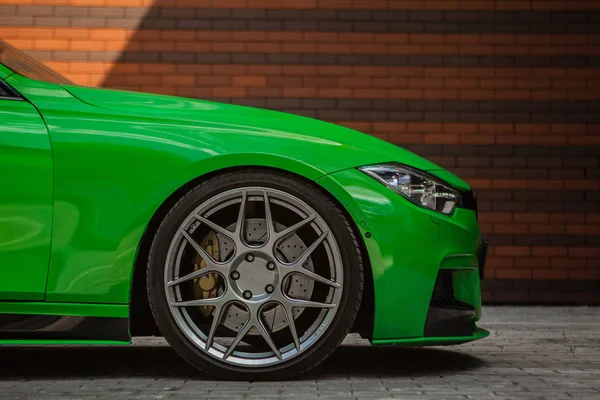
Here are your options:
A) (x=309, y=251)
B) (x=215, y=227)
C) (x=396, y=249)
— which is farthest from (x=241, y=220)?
(x=396, y=249)

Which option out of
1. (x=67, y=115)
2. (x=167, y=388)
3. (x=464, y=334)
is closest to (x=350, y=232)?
(x=464, y=334)

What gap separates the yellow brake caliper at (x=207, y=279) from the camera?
428 centimetres

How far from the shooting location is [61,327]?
4148mm

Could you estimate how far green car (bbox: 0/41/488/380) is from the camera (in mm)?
4129

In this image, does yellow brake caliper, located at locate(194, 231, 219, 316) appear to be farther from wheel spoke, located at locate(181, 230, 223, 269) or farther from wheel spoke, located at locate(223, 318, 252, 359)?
wheel spoke, located at locate(223, 318, 252, 359)

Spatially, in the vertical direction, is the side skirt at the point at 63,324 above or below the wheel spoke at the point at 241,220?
below

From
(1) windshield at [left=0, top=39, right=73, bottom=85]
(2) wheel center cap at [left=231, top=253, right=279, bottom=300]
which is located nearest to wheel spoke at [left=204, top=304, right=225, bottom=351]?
(2) wheel center cap at [left=231, top=253, right=279, bottom=300]

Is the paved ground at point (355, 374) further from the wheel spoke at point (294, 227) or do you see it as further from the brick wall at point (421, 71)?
the brick wall at point (421, 71)

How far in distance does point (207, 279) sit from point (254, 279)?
0.23 metres

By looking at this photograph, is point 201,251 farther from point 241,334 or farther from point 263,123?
point 263,123

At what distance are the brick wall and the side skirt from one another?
16.9ft

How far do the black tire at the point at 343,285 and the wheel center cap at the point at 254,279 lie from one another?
30 cm

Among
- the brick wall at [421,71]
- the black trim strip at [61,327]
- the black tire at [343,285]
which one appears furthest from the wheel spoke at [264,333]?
the brick wall at [421,71]

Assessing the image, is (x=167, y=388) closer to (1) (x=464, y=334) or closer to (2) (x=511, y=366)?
(1) (x=464, y=334)
